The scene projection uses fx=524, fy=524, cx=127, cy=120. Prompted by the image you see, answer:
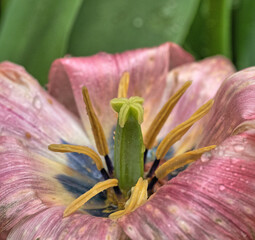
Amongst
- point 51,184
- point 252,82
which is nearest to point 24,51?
point 51,184

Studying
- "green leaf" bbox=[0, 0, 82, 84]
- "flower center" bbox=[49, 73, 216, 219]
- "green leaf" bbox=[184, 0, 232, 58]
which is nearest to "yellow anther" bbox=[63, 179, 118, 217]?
"flower center" bbox=[49, 73, 216, 219]

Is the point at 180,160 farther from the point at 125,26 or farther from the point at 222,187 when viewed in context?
the point at 125,26

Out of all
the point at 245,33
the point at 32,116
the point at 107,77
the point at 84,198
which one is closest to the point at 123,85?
the point at 107,77

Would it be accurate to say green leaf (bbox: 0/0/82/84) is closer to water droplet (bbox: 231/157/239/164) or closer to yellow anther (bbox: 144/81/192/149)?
yellow anther (bbox: 144/81/192/149)

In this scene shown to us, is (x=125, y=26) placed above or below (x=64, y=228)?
above

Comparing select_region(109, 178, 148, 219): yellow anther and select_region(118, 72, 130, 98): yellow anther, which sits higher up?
select_region(118, 72, 130, 98): yellow anther

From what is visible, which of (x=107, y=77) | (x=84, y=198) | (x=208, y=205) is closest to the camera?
(x=208, y=205)
